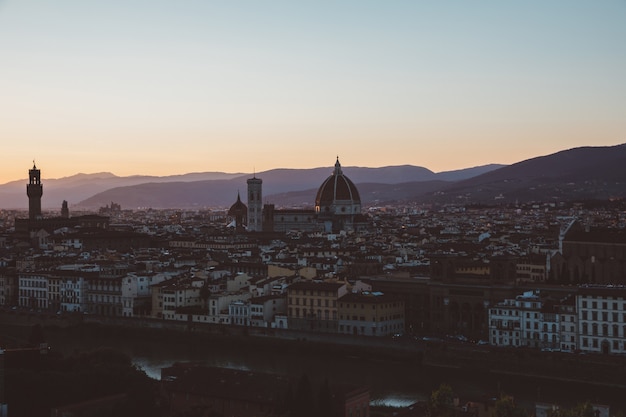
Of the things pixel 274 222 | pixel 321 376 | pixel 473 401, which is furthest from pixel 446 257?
pixel 274 222

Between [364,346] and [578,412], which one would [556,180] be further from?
[578,412]

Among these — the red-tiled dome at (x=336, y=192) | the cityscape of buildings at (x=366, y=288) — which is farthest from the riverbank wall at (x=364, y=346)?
the red-tiled dome at (x=336, y=192)

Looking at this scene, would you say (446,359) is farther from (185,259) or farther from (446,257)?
(185,259)

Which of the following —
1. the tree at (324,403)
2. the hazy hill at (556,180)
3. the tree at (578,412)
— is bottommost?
the tree at (324,403)

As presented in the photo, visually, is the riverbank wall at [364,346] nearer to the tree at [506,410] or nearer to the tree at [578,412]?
the tree at [578,412]

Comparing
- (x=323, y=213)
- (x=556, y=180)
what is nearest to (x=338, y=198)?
(x=323, y=213)

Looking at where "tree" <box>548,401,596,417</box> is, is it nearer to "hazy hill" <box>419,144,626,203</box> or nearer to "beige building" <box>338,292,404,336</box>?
"beige building" <box>338,292,404,336</box>
